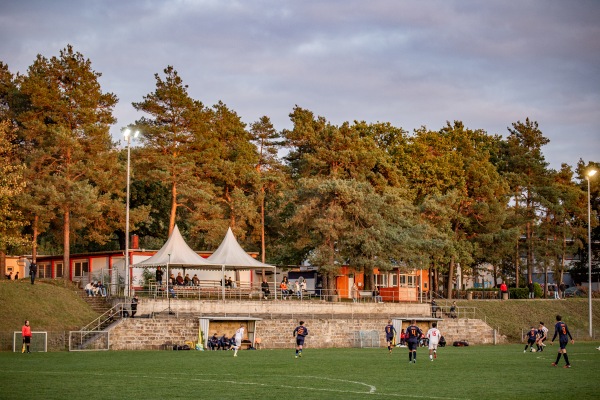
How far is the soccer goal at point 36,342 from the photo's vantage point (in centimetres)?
4003

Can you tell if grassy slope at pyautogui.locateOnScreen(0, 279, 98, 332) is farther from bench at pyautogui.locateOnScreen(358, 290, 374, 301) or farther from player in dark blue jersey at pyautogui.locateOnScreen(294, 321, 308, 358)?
bench at pyautogui.locateOnScreen(358, 290, 374, 301)

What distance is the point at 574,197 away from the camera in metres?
80.4

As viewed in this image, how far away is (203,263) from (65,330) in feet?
30.9

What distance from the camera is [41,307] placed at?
4641 cm

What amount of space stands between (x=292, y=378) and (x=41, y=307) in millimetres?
26781

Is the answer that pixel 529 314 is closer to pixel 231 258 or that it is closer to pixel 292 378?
pixel 231 258

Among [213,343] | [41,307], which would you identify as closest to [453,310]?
[213,343]

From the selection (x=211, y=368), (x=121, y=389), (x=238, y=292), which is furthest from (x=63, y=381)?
(x=238, y=292)

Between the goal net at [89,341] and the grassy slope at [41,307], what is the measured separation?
1.46 meters

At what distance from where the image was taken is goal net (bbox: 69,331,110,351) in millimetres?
41359

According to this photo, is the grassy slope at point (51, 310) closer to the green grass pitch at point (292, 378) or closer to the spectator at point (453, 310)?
the spectator at point (453, 310)

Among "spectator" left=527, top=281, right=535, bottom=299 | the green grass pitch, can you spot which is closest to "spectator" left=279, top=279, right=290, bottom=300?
the green grass pitch

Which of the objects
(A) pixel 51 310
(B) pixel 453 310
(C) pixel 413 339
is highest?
(A) pixel 51 310

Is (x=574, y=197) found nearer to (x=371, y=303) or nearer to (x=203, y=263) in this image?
(x=371, y=303)
